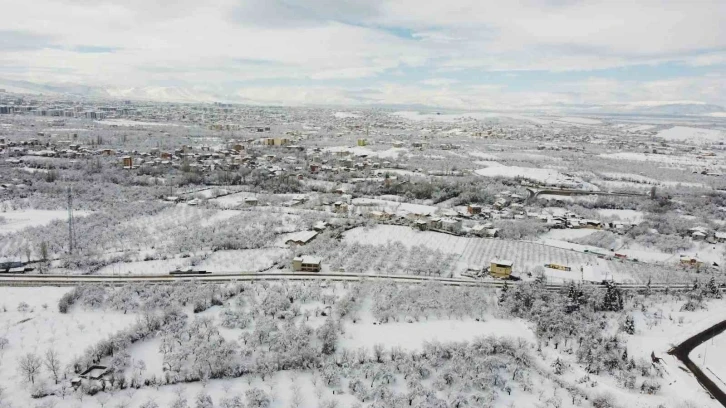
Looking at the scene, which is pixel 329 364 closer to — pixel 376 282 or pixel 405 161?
pixel 376 282

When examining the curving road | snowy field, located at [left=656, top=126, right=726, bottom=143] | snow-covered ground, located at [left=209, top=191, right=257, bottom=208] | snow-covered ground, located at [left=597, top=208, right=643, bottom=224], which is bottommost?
snow-covered ground, located at [left=209, top=191, right=257, bottom=208]

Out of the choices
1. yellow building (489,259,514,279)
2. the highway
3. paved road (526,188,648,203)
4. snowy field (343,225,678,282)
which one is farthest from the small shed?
paved road (526,188,648,203)

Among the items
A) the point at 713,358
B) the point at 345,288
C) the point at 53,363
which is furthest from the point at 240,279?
the point at 713,358

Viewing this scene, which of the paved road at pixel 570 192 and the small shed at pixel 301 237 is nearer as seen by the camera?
the small shed at pixel 301 237

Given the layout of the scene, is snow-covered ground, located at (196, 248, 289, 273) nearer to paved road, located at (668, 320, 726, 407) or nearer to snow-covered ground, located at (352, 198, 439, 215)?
snow-covered ground, located at (352, 198, 439, 215)

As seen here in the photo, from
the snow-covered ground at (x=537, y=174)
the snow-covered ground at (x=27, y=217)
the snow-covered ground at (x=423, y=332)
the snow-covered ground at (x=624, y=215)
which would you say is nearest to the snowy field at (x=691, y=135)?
the snow-covered ground at (x=537, y=174)

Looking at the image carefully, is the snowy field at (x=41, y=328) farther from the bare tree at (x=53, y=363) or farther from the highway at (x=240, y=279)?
the highway at (x=240, y=279)

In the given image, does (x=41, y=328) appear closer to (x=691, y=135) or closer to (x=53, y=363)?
(x=53, y=363)
